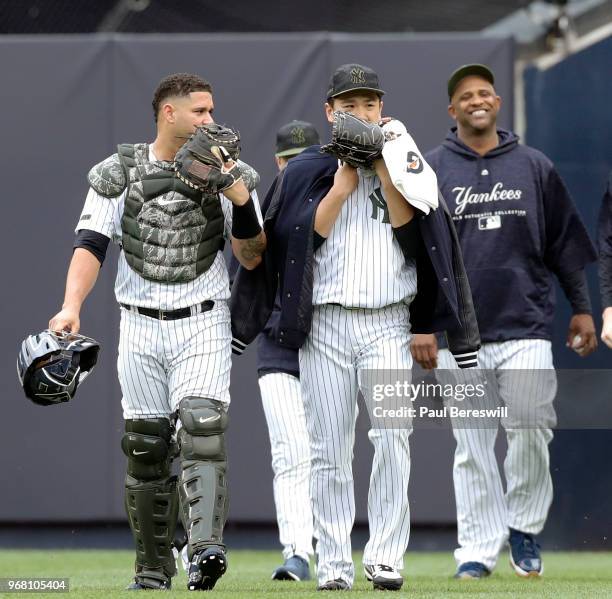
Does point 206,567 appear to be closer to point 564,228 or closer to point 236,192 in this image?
point 236,192

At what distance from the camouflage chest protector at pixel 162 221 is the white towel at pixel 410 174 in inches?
29.4

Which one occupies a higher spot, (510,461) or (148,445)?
(148,445)

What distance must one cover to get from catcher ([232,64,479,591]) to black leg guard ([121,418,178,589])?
604 millimetres

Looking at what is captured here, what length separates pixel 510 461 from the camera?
6859 millimetres

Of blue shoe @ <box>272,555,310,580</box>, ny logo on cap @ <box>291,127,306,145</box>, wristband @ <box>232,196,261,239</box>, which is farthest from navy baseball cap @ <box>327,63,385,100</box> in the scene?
blue shoe @ <box>272,555,310,580</box>

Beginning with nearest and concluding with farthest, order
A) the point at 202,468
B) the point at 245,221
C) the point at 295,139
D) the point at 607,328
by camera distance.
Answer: the point at 202,468 < the point at 245,221 < the point at 607,328 < the point at 295,139

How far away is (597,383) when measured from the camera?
323 inches

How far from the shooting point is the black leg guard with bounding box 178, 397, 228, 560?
510cm

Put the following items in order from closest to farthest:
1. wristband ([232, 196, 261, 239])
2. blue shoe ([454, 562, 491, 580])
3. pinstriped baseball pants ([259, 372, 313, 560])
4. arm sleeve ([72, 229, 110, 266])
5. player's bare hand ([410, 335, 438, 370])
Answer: wristband ([232, 196, 261, 239]), arm sleeve ([72, 229, 110, 266]), player's bare hand ([410, 335, 438, 370]), blue shoe ([454, 562, 491, 580]), pinstriped baseball pants ([259, 372, 313, 560])

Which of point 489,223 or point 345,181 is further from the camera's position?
point 489,223

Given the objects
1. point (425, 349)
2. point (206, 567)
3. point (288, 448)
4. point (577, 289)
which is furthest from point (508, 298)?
point (206, 567)

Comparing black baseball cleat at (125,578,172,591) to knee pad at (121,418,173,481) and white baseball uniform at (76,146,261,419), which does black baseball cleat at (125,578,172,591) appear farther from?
white baseball uniform at (76,146,261,419)

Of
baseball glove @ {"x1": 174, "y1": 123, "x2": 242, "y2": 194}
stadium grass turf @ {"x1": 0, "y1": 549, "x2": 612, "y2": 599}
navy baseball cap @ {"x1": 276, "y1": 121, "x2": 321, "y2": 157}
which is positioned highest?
navy baseball cap @ {"x1": 276, "y1": 121, "x2": 321, "y2": 157}

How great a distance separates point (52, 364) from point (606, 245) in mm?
2909
